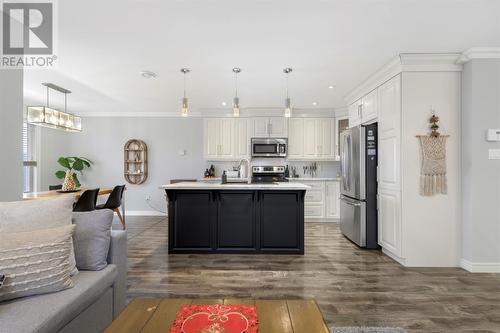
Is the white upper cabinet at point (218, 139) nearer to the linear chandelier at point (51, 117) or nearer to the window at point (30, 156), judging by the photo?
the linear chandelier at point (51, 117)

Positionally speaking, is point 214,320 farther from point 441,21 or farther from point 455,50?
point 455,50

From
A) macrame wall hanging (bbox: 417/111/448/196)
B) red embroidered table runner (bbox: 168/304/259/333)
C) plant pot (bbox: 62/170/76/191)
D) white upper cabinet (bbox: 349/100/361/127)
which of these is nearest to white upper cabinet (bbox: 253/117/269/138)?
white upper cabinet (bbox: 349/100/361/127)

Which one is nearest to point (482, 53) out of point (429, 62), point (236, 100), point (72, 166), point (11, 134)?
point (429, 62)

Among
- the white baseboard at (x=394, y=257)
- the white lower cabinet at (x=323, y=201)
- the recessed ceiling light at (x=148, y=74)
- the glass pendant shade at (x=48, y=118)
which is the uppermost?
the recessed ceiling light at (x=148, y=74)

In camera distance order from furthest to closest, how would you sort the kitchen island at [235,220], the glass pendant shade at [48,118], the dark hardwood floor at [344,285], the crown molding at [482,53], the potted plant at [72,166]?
the potted plant at [72,166] < the glass pendant shade at [48,118] < the kitchen island at [235,220] < the crown molding at [482,53] < the dark hardwood floor at [344,285]

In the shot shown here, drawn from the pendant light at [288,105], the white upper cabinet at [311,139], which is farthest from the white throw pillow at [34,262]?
the white upper cabinet at [311,139]

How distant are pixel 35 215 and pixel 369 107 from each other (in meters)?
4.21

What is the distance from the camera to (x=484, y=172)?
304cm

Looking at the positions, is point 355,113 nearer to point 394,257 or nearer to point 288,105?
point 288,105

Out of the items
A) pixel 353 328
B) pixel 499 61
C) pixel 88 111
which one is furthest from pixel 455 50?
pixel 88 111

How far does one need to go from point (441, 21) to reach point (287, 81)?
81.2 inches

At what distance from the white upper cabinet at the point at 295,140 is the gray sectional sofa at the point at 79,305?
4.63 m

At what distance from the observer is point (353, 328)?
6.33 feet

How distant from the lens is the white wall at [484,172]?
3029 mm
